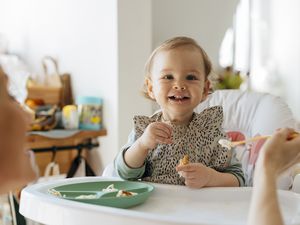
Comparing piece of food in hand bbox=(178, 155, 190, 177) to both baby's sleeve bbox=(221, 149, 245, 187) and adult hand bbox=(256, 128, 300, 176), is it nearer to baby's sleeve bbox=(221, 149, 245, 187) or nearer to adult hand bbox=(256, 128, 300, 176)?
baby's sleeve bbox=(221, 149, 245, 187)

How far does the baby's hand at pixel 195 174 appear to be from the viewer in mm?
1170

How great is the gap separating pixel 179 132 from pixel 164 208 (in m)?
0.25

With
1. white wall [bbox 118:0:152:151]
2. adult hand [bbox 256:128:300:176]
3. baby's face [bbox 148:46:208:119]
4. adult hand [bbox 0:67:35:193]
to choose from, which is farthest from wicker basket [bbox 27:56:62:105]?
adult hand [bbox 0:67:35:193]

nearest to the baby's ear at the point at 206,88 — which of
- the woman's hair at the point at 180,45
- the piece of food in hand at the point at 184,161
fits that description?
the woman's hair at the point at 180,45

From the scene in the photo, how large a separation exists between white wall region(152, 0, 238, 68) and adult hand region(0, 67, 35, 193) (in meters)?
2.32

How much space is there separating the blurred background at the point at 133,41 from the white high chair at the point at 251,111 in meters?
0.15

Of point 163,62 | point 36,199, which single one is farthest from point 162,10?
point 36,199

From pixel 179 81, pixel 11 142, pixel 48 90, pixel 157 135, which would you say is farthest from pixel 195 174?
pixel 48 90

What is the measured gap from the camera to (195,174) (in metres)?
1.18

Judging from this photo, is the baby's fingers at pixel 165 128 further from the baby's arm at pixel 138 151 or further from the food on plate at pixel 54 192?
the food on plate at pixel 54 192

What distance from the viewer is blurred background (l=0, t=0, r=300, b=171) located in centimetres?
241

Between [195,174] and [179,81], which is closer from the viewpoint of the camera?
[195,174]

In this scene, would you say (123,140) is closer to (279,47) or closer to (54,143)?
(54,143)

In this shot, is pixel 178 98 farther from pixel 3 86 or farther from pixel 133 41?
pixel 133 41
